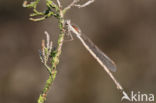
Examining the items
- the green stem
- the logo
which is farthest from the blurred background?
the green stem

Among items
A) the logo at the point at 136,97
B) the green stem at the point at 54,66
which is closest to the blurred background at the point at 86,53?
the logo at the point at 136,97

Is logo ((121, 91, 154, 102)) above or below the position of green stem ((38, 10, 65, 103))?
below

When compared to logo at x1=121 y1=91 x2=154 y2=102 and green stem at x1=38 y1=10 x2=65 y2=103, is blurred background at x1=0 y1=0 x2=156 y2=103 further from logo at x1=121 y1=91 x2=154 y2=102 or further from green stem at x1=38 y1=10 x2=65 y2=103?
green stem at x1=38 y1=10 x2=65 y2=103

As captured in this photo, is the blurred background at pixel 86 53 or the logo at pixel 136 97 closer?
the logo at pixel 136 97

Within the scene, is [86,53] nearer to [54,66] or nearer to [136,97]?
[136,97]

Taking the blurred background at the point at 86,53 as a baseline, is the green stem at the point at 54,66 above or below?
above

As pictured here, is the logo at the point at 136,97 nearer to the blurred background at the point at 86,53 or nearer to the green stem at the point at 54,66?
the green stem at the point at 54,66

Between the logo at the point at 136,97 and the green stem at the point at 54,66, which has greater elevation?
the green stem at the point at 54,66

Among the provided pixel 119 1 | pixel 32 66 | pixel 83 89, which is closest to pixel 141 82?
pixel 83 89

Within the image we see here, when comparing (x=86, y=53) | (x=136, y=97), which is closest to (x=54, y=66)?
(x=136, y=97)
